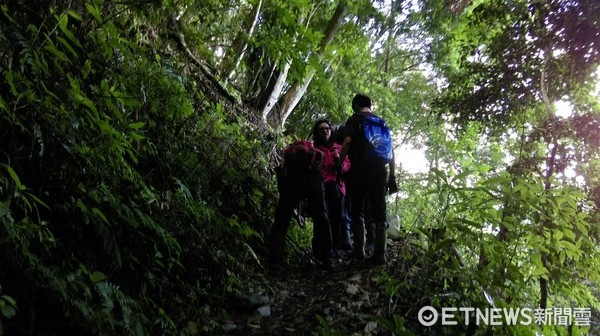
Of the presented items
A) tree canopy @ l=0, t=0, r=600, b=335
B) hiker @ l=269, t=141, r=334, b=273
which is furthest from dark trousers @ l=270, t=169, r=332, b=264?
tree canopy @ l=0, t=0, r=600, b=335

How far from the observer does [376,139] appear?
4.91m

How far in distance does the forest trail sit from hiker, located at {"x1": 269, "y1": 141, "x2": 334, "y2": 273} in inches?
11.7

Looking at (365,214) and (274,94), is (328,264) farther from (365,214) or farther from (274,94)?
(274,94)

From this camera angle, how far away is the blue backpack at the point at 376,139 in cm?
486

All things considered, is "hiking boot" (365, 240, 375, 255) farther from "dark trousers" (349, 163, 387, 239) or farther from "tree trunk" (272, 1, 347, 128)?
"tree trunk" (272, 1, 347, 128)

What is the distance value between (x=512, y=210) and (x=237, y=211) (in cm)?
345

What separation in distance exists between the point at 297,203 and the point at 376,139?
130cm

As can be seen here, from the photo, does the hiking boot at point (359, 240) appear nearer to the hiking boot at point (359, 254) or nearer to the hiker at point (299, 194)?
the hiking boot at point (359, 254)

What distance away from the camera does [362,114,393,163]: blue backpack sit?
4863 mm

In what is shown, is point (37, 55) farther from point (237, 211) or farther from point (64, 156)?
point (237, 211)

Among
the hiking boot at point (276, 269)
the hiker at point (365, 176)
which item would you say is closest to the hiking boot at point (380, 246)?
the hiker at point (365, 176)

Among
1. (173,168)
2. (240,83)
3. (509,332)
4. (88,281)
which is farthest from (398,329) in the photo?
(240,83)

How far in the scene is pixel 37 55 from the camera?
9.48ft

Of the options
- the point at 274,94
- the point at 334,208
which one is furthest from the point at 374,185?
the point at 274,94
